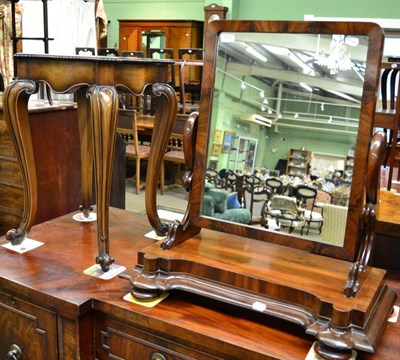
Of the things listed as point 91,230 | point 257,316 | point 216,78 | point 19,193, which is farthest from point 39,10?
A: point 257,316

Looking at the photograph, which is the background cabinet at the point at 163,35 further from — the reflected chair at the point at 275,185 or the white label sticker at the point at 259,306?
the white label sticker at the point at 259,306

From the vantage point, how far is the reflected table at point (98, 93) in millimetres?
1032

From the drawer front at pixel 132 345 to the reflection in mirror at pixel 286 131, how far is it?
29 centimetres

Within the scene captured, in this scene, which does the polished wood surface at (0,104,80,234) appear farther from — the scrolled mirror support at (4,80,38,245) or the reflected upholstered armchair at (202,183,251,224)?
the reflected upholstered armchair at (202,183,251,224)

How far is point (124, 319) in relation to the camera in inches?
37.4

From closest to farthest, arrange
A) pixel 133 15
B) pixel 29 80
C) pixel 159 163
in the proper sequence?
pixel 29 80 → pixel 159 163 → pixel 133 15

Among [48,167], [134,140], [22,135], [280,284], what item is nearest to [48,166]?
[48,167]

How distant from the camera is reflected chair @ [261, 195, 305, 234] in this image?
0.96 metres

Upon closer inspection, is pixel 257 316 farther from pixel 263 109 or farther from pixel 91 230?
pixel 91 230

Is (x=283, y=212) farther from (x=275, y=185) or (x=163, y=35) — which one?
(x=163, y=35)

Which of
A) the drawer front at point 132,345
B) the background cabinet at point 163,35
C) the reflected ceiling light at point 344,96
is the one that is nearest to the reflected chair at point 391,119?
the reflected ceiling light at point 344,96

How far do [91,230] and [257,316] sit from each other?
2.10 ft

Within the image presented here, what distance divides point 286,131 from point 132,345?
1.80 feet

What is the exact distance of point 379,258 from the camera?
1.18m
